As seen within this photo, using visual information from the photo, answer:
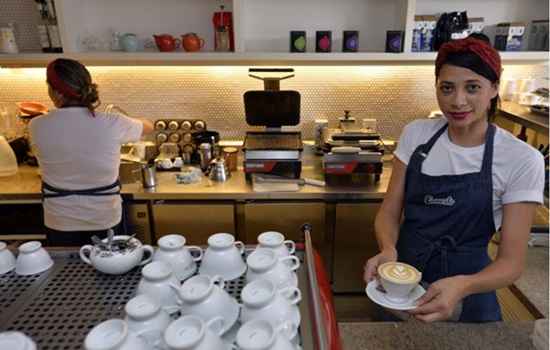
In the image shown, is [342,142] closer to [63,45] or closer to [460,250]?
[460,250]

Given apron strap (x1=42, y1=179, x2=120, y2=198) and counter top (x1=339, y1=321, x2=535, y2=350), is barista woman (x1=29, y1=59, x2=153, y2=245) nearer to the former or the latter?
apron strap (x1=42, y1=179, x2=120, y2=198)

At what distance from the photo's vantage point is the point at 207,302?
2.69 ft

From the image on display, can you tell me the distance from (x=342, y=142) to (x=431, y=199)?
39.0 inches

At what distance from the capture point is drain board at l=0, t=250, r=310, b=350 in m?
0.87

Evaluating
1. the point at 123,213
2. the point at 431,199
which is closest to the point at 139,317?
the point at 431,199

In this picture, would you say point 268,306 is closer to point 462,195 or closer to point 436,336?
point 436,336

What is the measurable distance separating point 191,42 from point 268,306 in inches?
73.0

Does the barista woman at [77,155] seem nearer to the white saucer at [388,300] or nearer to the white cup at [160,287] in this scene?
the white cup at [160,287]

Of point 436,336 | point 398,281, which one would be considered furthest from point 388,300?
point 436,336

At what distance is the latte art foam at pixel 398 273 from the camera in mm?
1004

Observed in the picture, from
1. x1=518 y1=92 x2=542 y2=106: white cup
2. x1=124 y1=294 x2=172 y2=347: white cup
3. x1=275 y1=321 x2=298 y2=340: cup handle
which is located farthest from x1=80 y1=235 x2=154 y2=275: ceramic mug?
x1=518 y1=92 x2=542 y2=106: white cup

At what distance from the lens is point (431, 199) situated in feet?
4.43

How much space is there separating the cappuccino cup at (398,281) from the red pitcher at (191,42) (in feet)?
5.75

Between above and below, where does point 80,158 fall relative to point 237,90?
below
